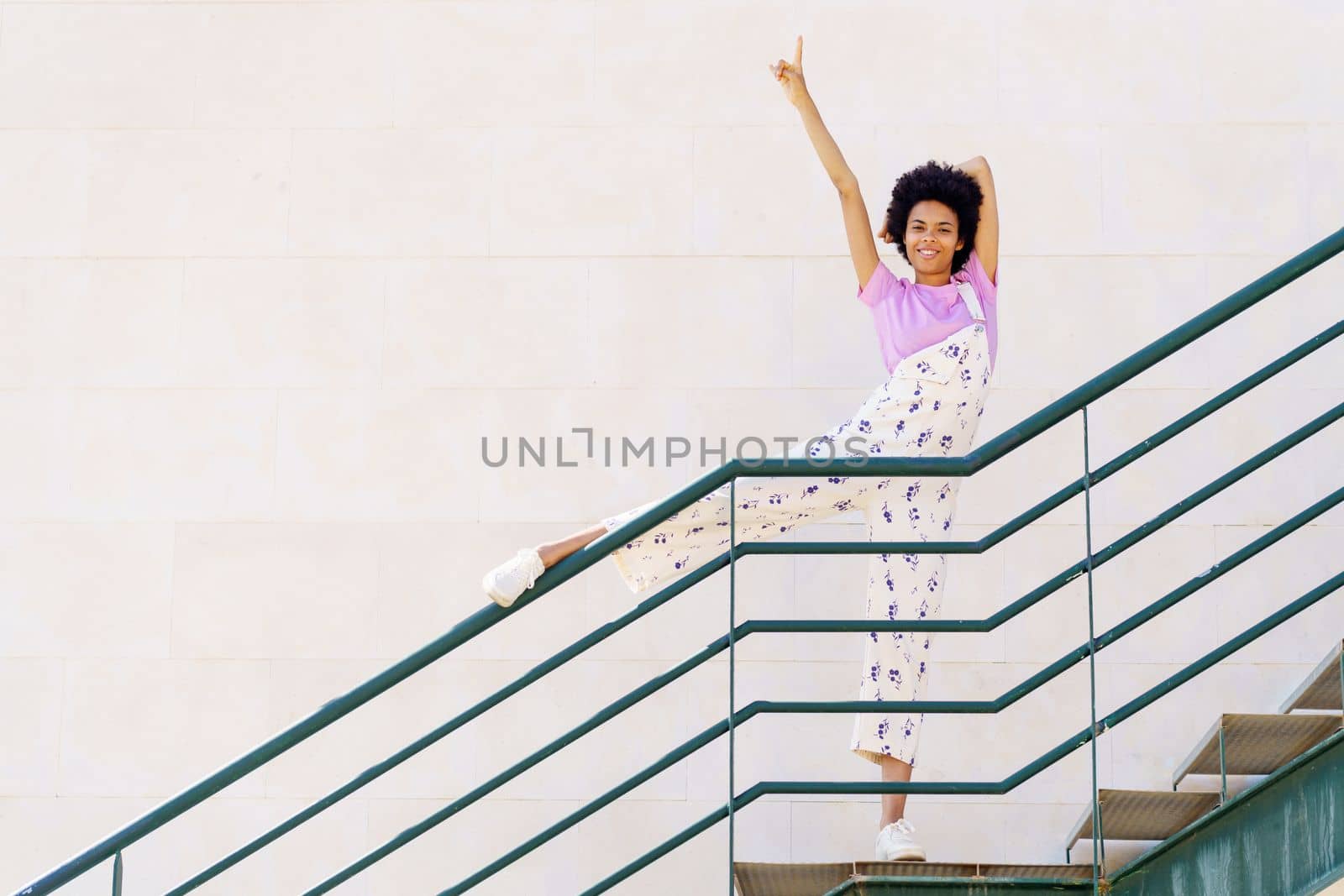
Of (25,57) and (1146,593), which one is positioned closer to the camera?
(1146,593)

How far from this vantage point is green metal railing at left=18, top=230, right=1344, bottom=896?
104 inches

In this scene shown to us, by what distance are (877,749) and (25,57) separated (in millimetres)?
3003

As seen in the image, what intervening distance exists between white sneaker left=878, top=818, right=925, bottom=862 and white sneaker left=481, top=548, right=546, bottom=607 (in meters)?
0.86

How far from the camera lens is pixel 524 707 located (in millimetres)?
3971

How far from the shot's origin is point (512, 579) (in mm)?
2738

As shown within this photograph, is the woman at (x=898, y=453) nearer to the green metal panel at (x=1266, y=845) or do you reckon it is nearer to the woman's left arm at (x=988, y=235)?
the woman's left arm at (x=988, y=235)

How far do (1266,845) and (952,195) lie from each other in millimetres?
1432

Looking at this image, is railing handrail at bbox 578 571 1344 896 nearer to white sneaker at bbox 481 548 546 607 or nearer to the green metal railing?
the green metal railing

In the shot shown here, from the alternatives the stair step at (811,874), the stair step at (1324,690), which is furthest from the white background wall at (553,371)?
the stair step at (811,874)

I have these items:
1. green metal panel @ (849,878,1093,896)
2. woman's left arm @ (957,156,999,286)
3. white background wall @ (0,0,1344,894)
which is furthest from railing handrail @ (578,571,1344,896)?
white background wall @ (0,0,1344,894)

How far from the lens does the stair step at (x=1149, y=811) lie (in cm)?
314

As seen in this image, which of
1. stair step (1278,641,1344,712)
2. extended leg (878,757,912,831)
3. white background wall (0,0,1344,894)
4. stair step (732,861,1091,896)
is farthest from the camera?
white background wall (0,0,1344,894)

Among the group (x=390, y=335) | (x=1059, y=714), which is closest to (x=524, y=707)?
(x=390, y=335)

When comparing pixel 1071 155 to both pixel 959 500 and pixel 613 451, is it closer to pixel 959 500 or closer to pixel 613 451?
pixel 959 500
